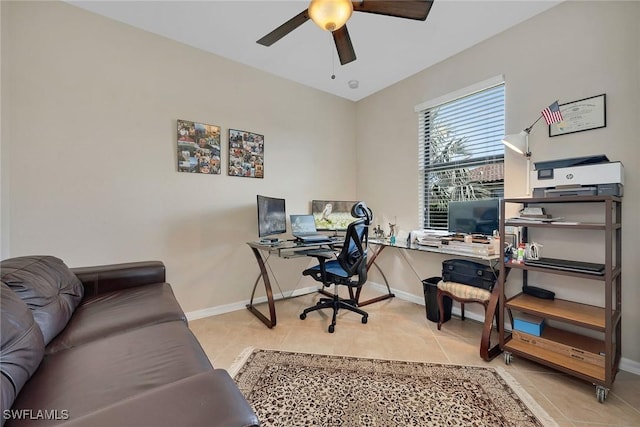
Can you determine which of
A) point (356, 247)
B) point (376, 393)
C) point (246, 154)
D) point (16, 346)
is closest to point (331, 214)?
point (356, 247)

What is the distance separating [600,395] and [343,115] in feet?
12.2

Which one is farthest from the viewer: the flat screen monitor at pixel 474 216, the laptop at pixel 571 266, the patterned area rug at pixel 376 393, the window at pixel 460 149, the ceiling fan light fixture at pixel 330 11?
the window at pixel 460 149

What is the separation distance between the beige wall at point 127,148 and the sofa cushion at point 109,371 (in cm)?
141

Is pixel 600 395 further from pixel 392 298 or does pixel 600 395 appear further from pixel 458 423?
pixel 392 298

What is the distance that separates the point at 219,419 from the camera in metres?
0.64

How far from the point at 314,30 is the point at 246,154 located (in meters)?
1.42

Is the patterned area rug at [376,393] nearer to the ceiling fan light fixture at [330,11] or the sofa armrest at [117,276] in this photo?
the sofa armrest at [117,276]

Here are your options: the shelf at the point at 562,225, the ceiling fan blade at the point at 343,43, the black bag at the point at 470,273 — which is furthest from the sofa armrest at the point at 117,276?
the shelf at the point at 562,225

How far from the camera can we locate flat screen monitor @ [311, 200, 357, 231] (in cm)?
356

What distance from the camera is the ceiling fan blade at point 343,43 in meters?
1.87

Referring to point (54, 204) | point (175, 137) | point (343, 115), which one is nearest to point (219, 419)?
point (54, 204)

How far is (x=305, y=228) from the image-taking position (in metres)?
3.21

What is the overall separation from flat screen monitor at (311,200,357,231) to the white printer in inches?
86.5

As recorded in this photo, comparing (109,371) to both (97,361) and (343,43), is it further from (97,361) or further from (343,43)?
(343,43)
